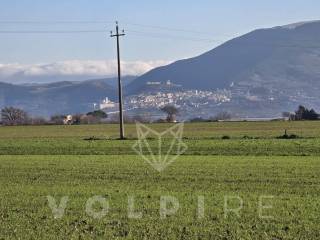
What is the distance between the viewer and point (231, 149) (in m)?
47.3

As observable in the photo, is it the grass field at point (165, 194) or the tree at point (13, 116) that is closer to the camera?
the grass field at point (165, 194)

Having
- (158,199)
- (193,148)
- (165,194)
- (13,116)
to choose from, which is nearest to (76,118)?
(13,116)

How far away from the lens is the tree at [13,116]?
15112 cm

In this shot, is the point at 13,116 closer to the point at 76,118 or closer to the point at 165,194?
the point at 76,118

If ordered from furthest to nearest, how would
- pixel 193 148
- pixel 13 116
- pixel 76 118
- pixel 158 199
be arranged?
1. pixel 13 116
2. pixel 76 118
3. pixel 193 148
4. pixel 158 199

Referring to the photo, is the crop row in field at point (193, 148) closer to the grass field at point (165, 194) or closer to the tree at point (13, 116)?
the grass field at point (165, 194)

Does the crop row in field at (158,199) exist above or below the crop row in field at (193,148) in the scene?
above

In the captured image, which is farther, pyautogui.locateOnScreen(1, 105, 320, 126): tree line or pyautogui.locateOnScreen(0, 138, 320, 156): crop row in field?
pyautogui.locateOnScreen(1, 105, 320, 126): tree line

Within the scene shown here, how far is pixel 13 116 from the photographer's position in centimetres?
15575

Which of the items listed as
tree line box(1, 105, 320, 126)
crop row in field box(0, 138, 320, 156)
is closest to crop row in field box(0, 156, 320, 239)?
crop row in field box(0, 138, 320, 156)

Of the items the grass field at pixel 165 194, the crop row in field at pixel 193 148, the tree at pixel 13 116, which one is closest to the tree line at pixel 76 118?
the tree at pixel 13 116

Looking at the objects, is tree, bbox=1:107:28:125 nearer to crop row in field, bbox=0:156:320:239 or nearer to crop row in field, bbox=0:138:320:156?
crop row in field, bbox=0:138:320:156

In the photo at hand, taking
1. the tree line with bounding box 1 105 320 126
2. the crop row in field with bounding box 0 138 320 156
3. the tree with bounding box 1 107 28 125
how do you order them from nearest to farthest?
1. the crop row in field with bounding box 0 138 320 156
2. the tree line with bounding box 1 105 320 126
3. the tree with bounding box 1 107 28 125

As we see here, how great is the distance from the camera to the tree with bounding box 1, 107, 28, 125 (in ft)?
496
